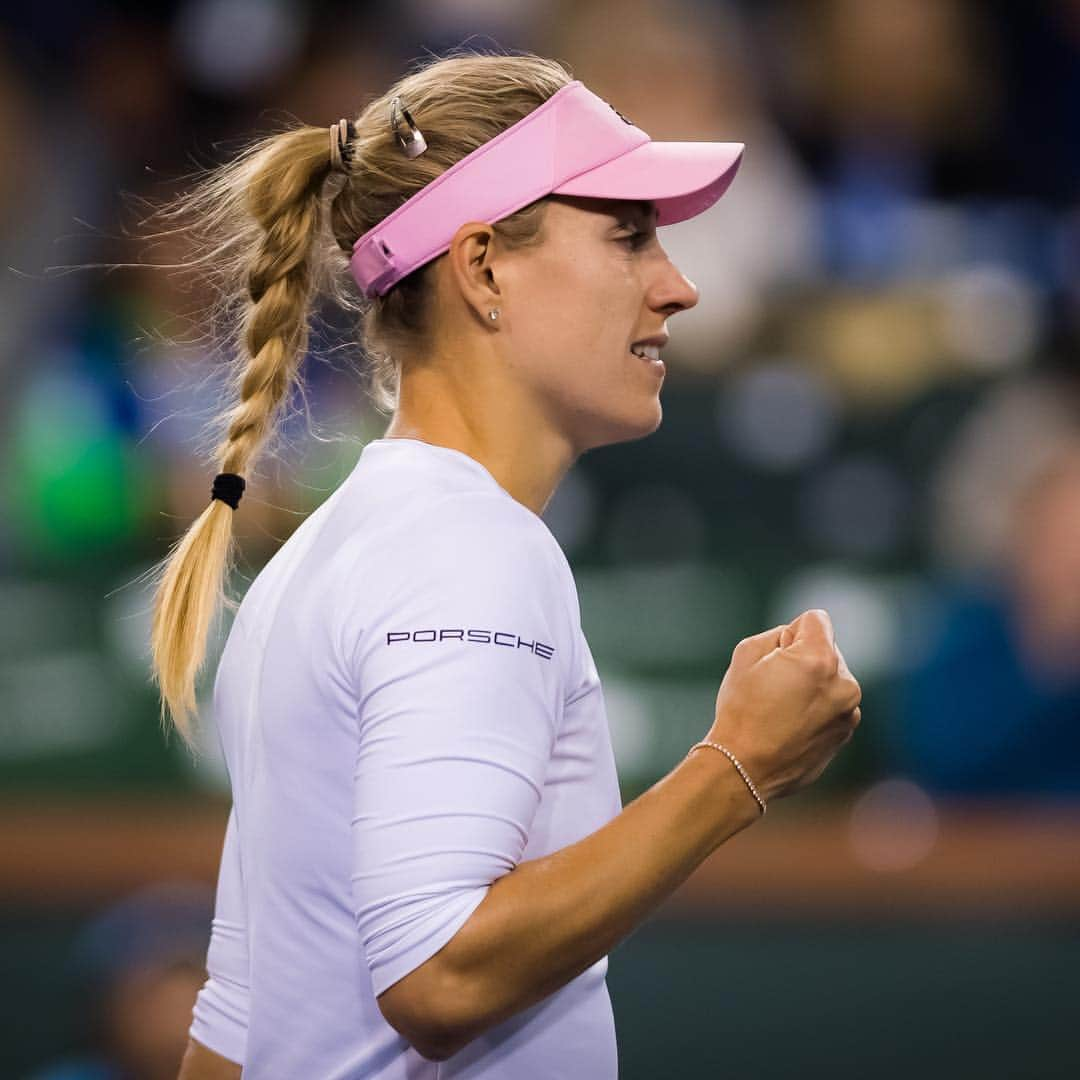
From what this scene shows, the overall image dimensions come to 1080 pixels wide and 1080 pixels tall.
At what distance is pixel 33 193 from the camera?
474cm

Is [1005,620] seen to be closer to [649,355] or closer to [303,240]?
[649,355]

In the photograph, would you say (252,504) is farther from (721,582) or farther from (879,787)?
(879,787)

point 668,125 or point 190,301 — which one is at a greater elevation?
point 668,125

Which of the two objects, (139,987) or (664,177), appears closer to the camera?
(664,177)

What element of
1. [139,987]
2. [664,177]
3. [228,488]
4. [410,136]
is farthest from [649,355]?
[139,987]

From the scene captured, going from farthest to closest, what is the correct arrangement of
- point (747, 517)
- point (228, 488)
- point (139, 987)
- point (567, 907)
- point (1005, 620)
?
point (747, 517)
point (1005, 620)
point (139, 987)
point (228, 488)
point (567, 907)

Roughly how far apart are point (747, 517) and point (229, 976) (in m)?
2.00

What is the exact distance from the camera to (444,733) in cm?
132

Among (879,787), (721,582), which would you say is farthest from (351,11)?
(879,787)

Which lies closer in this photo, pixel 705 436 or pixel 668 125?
pixel 705 436

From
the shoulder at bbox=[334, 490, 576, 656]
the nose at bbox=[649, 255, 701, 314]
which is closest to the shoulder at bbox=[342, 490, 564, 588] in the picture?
the shoulder at bbox=[334, 490, 576, 656]

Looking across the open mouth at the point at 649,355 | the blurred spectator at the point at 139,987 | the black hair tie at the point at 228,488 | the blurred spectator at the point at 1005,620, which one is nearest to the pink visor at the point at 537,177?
the open mouth at the point at 649,355

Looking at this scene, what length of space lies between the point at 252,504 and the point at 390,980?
7.91 ft

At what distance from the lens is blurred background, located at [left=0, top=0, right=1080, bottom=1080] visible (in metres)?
2.94
